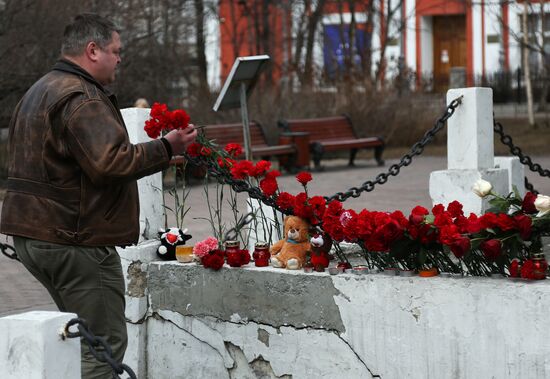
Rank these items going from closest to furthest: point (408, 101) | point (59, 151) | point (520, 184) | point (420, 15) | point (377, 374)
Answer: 1. point (59, 151)
2. point (377, 374)
3. point (520, 184)
4. point (408, 101)
5. point (420, 15)

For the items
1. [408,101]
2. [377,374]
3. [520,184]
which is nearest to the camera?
[377,374]

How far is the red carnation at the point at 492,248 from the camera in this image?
480 cm

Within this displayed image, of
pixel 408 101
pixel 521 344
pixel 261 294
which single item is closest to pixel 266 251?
pixel 261 294

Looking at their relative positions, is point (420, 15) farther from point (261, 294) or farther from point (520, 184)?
point (261, 294)

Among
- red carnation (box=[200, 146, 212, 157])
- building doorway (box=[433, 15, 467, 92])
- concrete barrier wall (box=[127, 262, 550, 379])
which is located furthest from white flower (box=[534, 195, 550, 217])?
building doorway (box=[433, 15, 467, 92])

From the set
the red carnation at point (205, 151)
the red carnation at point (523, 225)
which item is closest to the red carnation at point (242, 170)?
the red carnation at point (205, 151)

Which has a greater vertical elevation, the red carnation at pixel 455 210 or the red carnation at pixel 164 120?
the red carnation at pixel 164 120

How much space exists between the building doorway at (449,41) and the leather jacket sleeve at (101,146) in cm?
4169

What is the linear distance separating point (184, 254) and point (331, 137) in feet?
54.1

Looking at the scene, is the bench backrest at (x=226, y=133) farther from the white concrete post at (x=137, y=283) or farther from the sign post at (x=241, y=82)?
the white concrete post at (x=137, y=283)

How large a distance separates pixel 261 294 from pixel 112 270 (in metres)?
0.99

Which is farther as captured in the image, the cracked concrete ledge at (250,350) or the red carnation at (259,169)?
the red carnation at (259,169)

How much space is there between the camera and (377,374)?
206 inches

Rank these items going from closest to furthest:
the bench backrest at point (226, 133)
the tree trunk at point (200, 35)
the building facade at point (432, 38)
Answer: the bench backrest at point (226, 133)
the tree trunk at point (200, 35)
the building facade at point (432, 38)
